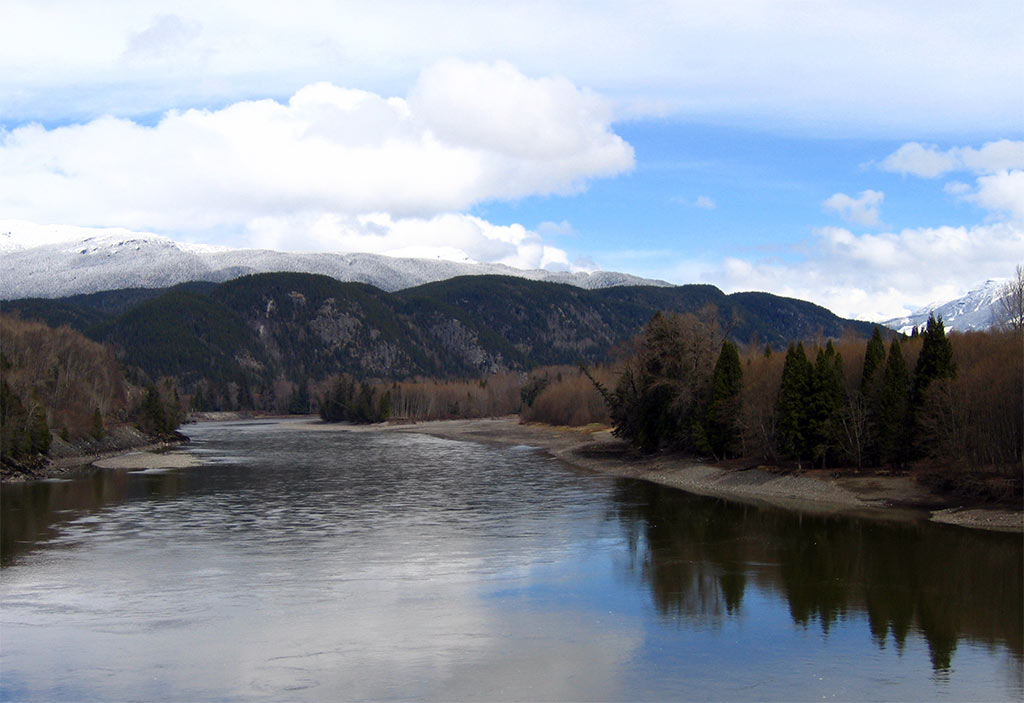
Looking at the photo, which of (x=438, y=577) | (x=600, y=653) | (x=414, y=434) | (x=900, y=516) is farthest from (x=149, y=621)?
(x=414, y=434)

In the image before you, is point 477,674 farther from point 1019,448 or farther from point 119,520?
point 1019,448

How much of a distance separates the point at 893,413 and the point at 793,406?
7.18 metres

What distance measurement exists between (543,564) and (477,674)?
1499 centimetres

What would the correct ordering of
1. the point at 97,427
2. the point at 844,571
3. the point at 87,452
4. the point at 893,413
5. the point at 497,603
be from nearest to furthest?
the point at 497,603 → the point at 844,571 → the point at 893,413 → the point at 87,452 → the point at 97,427

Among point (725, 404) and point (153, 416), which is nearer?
point (725, 404)

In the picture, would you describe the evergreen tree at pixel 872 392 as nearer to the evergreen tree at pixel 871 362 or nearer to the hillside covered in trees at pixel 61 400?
the evergreen tree at pixel 871 362

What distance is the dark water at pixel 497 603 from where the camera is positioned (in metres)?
24.1

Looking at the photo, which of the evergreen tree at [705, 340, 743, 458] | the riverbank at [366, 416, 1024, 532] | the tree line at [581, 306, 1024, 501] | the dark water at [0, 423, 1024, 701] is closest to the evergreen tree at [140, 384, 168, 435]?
the riverbank at [366, 416, 1024, 532]

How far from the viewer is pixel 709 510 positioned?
5719cm

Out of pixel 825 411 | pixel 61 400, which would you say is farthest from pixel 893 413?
pixel 61 400

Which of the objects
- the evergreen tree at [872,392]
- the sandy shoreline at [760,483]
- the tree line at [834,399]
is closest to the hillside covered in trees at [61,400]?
the sandy shoreline at [760,483]

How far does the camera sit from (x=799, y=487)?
209ft

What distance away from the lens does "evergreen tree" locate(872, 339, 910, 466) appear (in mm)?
62406

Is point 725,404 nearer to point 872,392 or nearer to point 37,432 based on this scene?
point 872,392
